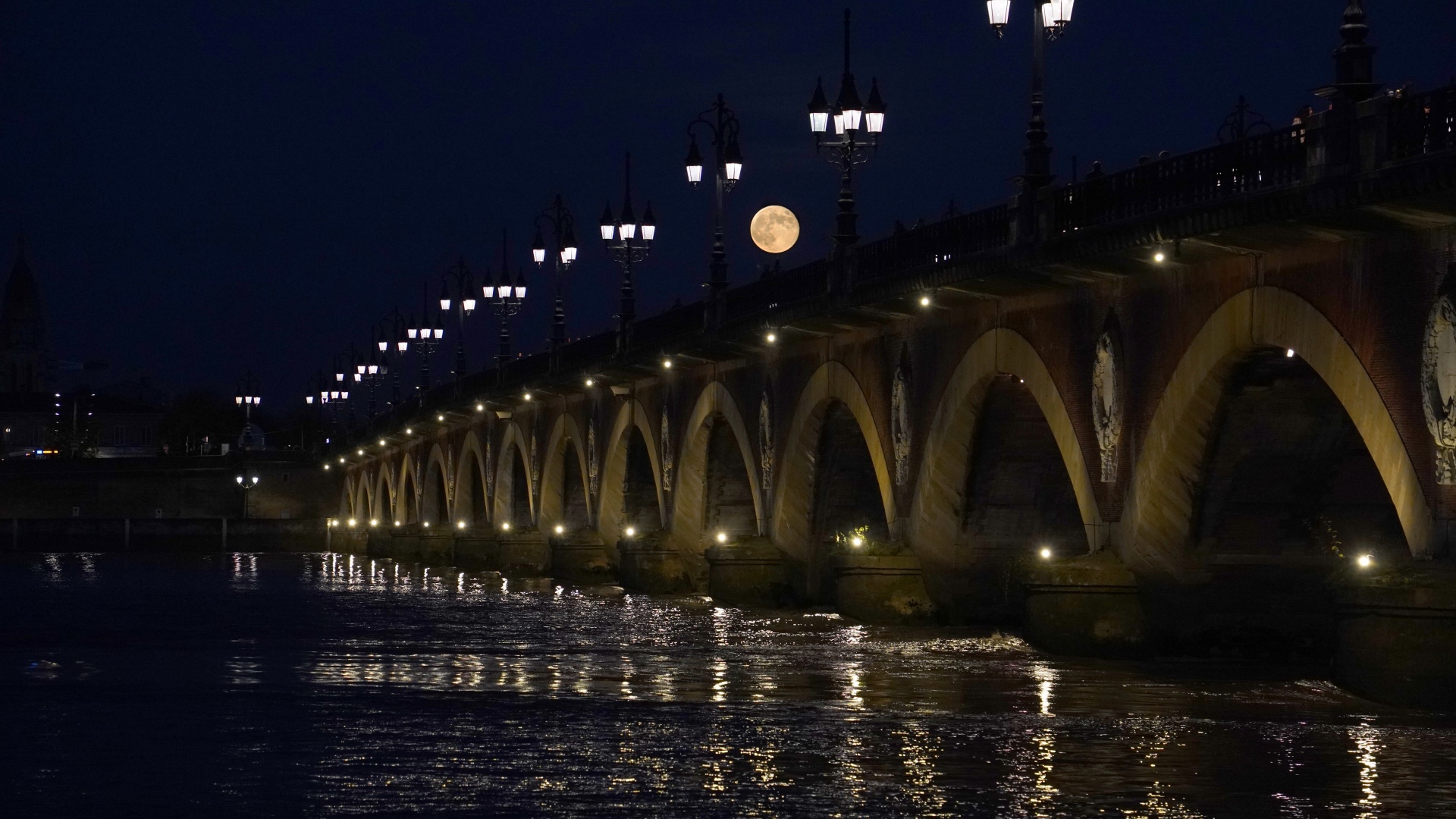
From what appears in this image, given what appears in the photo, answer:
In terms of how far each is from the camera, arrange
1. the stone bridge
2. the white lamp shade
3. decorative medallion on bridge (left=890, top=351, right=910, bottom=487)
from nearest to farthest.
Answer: the stone bridge, the white lamp shade, decorative medallion on bridge (left=890, top=351, right=910, bottom=487)

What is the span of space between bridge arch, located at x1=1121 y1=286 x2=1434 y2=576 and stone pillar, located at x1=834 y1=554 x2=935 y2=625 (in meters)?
8.06

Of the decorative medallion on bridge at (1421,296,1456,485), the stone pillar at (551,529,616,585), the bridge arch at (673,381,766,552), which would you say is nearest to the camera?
the decorative medallion on bridge at (1421,296,1456,485)

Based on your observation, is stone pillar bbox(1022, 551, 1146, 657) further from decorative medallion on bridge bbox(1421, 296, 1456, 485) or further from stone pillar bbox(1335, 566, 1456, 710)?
decorative medallion on bridge bbox(1421, 296, 1456, 485)

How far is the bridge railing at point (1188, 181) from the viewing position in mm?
22266

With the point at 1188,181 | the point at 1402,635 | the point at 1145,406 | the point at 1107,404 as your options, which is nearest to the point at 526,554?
the point at 1107,404

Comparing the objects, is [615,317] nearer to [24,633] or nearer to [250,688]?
[24,633]

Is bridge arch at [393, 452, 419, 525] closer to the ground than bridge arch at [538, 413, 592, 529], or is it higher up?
higher up

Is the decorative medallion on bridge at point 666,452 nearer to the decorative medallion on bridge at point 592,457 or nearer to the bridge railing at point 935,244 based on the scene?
the decorative medallion on bridge at point 592,457

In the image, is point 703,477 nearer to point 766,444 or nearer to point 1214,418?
point 766,444

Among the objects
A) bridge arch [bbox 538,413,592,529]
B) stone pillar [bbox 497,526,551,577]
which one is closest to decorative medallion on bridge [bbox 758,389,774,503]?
stone pillar [bbox 497,526,551,577]

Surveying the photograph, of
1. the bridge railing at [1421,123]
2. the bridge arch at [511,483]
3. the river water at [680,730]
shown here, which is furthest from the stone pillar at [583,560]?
the bridge railing at [1421,123]

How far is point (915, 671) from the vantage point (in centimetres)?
2675

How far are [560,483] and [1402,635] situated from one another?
161 ft

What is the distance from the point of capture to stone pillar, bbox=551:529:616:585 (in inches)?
2280
